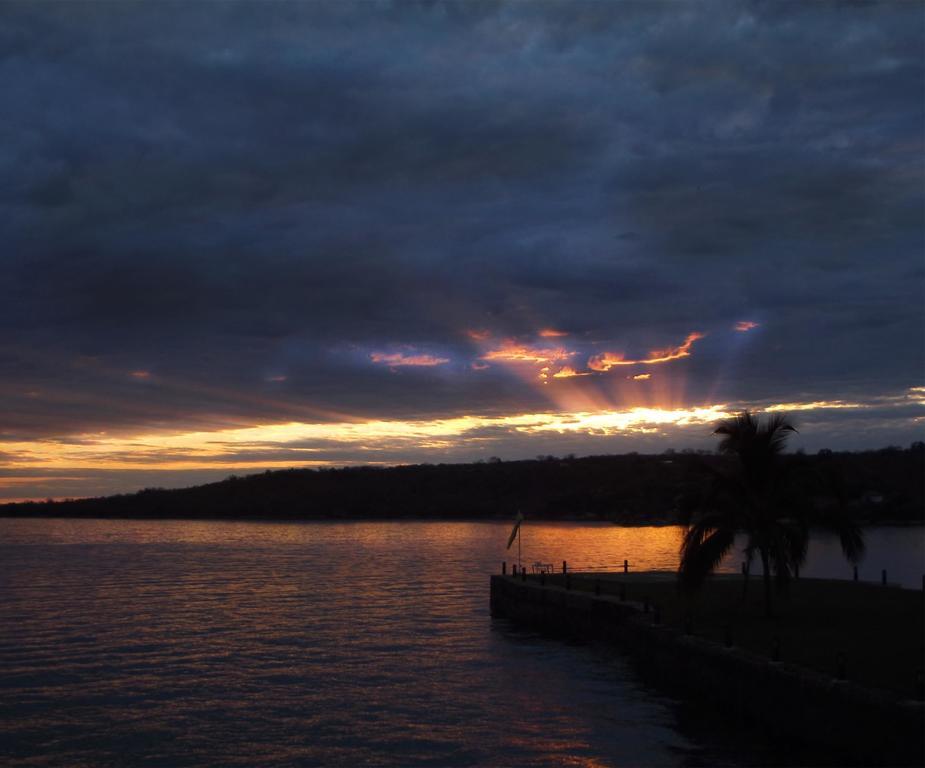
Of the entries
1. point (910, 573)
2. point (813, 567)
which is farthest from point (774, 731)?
point (813, 567)

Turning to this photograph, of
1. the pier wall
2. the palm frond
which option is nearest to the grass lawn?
the pier wall

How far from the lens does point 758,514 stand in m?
28.7

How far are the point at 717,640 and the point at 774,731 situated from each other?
4983 millimetres

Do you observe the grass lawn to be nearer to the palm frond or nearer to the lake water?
the palm frond

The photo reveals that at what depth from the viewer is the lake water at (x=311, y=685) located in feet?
74.3

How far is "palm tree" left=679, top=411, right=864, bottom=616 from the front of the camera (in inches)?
1103

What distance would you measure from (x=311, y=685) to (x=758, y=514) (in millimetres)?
15606

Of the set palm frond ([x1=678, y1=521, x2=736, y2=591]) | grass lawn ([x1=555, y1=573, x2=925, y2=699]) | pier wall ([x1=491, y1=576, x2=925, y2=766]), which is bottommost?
pier wall ([x1=491, y1=576, x2=925, y2=766])

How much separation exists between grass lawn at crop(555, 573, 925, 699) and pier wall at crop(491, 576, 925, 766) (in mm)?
634

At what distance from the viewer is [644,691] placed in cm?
2784

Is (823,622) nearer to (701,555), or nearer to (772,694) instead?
(701,555)

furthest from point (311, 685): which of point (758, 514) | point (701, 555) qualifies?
point (758, 514)

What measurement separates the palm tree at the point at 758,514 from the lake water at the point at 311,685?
4.78m

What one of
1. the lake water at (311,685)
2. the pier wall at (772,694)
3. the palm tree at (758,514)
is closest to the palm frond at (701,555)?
the palm tree at (758,514)
